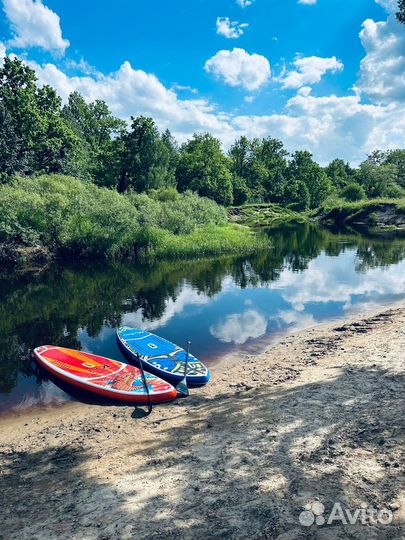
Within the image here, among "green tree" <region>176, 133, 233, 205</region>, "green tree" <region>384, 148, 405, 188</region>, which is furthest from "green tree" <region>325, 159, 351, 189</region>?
"green tree" <region>176, 133, 233, 205</region>

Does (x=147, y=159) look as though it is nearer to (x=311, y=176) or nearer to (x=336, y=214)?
(x=336, y=214)

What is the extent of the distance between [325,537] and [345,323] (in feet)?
50.1

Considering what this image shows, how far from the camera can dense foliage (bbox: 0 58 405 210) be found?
58.0m

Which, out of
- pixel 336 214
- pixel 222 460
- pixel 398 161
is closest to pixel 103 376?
pixel 222 460

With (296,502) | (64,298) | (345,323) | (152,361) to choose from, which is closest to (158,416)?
(152,361)

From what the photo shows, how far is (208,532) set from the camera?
589 centimetres

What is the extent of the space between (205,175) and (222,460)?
3463 inches

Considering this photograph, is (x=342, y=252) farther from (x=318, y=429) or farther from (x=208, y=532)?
(x=208, y=532)

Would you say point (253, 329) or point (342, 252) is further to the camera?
point (342, 252)

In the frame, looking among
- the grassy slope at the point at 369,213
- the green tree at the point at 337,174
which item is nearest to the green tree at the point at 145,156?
the grassy slope at the point at 369,213

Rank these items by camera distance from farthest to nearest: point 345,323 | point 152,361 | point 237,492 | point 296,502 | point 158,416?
point 345,323, point 152,361, point 158,416, point 237,492, point 296,502

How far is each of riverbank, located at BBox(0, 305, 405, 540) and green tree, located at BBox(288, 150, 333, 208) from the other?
11232cm

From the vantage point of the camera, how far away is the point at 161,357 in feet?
48.8

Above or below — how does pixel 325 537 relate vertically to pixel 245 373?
above
